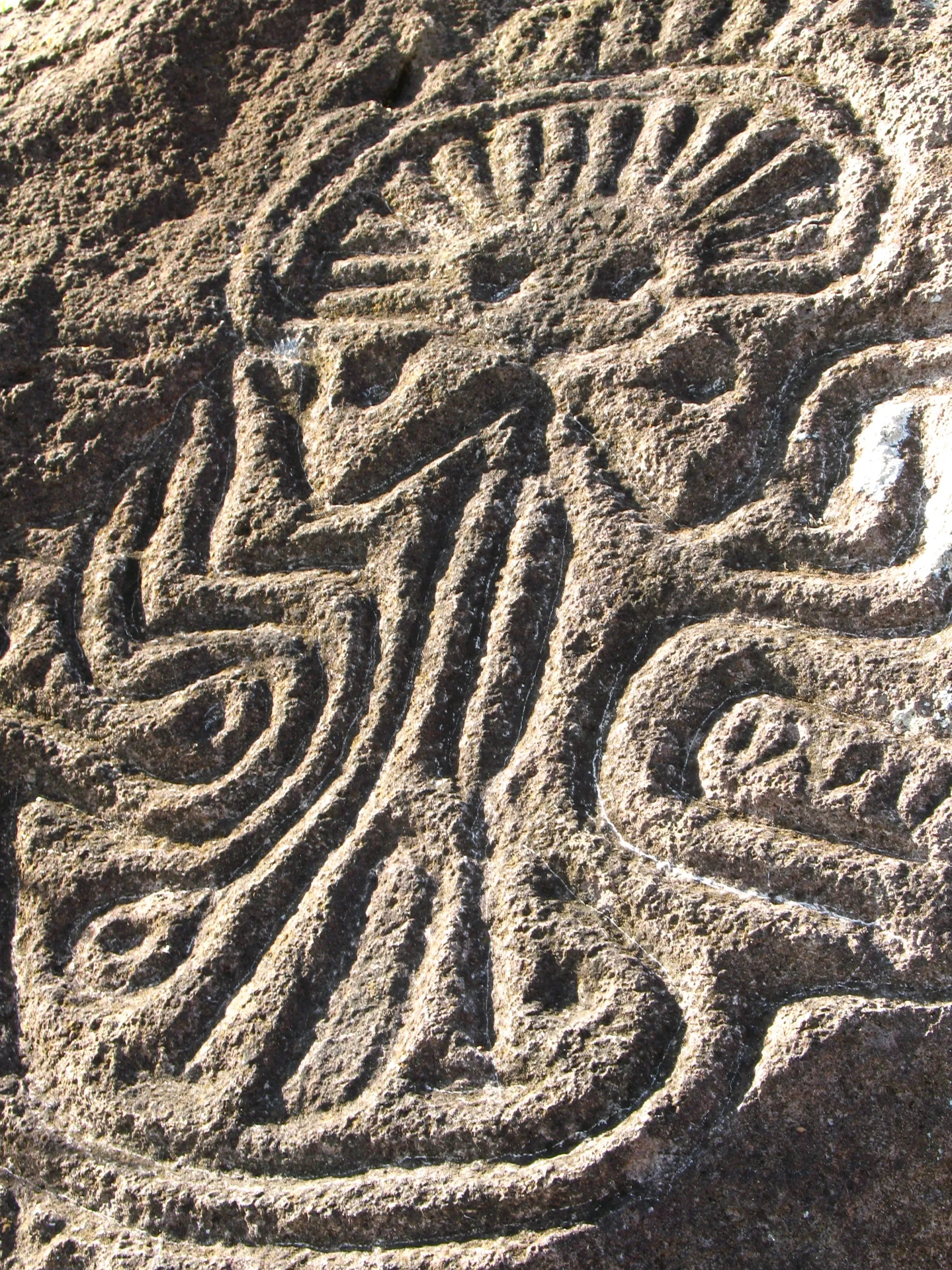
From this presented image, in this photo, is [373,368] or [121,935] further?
[373,368]

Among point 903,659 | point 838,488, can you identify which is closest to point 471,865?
point 903,659

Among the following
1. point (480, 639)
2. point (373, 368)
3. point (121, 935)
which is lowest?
point (121, 935)

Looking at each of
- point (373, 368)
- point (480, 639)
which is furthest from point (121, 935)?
point (373, 368)

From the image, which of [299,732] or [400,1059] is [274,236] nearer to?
[299,732]

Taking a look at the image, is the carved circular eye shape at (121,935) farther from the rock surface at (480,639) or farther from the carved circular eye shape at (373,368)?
the carved circular eye shape at (373,368)

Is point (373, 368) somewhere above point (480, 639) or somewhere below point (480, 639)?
above

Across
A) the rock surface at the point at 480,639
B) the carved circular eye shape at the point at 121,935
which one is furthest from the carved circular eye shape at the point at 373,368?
the carved circular eye shape at the point at 121,935

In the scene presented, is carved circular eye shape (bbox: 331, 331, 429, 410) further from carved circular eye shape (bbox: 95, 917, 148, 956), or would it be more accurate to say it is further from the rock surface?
carved circular eye shape (bbox: 95, 917, 148, 956)

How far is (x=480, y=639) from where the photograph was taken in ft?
5.07

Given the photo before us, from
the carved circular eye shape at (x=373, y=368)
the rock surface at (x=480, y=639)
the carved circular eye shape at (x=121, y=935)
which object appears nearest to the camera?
the rock surface at (x=480, y=639)

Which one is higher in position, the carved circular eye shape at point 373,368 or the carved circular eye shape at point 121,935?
the carved circular eye shape at point 373,368

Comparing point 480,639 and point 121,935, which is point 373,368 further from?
point 121,935

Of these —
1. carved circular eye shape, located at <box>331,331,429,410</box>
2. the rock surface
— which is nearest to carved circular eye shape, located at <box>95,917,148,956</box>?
the rock surface

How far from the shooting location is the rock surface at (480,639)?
48.5 inches
